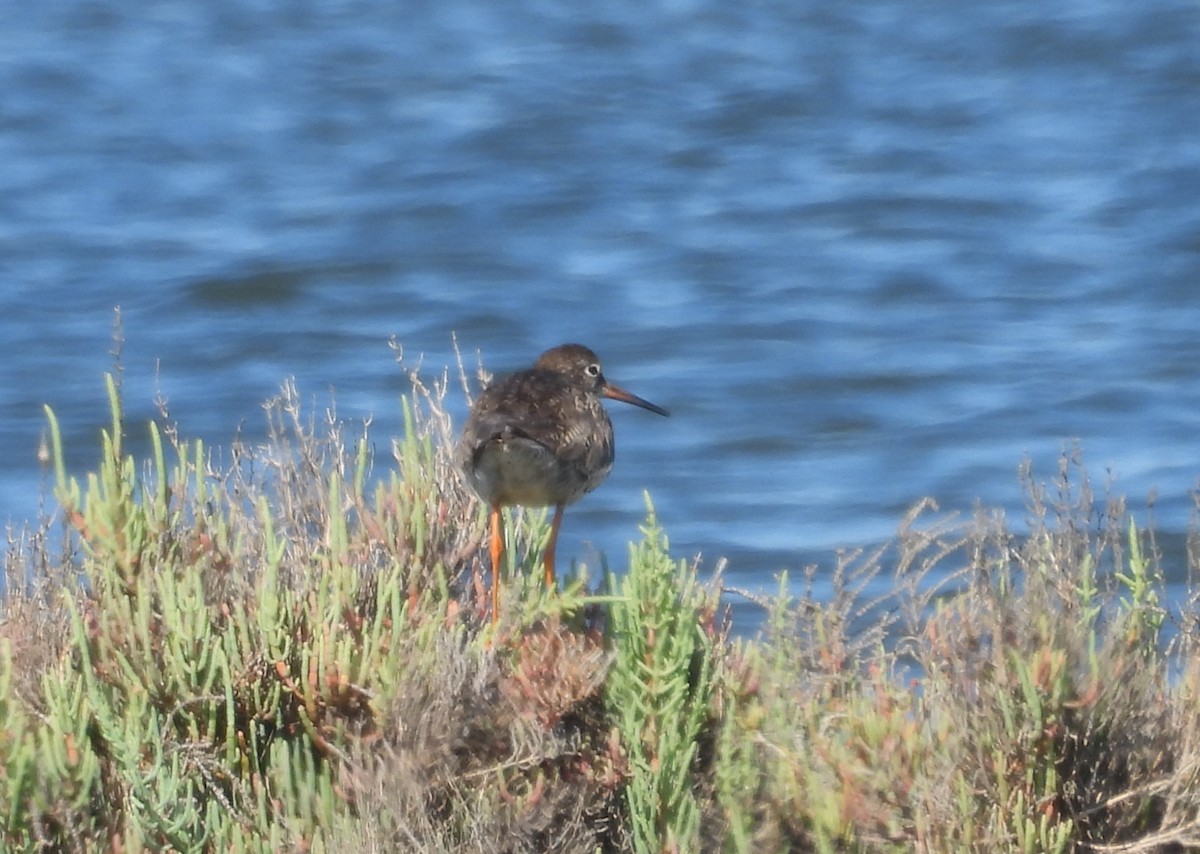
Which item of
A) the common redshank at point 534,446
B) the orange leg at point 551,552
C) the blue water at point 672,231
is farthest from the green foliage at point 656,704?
the blue water at point 672,231

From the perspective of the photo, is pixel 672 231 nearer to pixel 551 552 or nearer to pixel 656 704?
pixel 551 552

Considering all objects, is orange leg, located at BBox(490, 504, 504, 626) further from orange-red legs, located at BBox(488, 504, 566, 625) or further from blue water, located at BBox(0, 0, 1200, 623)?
blue water, located at BBox(0, 0, 1200, 623)

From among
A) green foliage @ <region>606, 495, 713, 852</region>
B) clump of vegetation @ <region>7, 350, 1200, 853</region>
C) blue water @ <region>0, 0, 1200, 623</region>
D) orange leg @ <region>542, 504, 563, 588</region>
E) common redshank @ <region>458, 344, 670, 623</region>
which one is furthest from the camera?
blue water @ <region>0, 0, 1200, 623</region>

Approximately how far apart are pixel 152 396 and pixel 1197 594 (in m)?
9.16

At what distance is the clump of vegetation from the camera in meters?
4.73

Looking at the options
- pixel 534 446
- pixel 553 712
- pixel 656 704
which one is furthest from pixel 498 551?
pixel 656 704

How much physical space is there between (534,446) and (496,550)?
1.17 feet

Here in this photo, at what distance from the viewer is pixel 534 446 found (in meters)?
6.25

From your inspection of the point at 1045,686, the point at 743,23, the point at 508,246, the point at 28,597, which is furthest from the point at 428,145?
the point at 1045,686

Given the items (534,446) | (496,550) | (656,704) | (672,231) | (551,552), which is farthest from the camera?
(672,231)

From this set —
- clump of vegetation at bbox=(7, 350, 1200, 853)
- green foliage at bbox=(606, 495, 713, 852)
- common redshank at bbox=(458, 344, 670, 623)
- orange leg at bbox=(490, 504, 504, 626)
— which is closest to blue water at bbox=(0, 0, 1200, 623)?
common redshank at bbox=(458, 344, 670, 623)

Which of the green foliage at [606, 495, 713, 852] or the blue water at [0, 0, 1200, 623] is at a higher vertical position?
the blue water at [0, 0, 1200, 623]

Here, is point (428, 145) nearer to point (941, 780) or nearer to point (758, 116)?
point (758, 116)

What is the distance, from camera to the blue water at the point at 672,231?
41.4 feet
